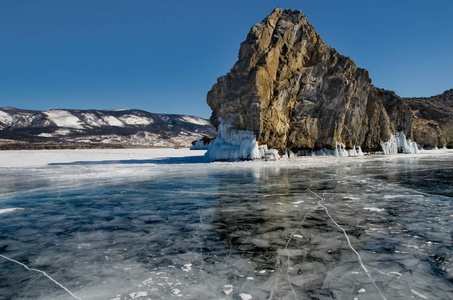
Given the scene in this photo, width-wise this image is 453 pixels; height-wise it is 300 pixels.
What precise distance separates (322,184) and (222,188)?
4.28m

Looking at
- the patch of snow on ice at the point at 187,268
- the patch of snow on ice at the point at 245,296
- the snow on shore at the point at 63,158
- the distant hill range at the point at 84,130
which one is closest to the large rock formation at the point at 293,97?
the snow on shore at the point at 63,158

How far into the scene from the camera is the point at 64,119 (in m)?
162

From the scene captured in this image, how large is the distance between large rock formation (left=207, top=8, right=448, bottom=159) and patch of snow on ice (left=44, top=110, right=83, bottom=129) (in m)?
143

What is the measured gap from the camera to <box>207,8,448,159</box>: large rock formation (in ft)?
91.1

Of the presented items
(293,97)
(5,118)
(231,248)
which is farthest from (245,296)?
(5,118)

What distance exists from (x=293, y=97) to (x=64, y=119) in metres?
165

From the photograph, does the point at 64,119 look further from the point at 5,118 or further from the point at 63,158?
the point at 63,158

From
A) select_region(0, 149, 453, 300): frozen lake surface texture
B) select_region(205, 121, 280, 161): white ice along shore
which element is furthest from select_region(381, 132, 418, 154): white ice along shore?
select_region(0, 149, 453, 300): frozen lake surface texture

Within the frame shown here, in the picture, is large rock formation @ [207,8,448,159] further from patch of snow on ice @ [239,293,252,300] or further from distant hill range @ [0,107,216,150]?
distant hill range @ [0,107,216,150]

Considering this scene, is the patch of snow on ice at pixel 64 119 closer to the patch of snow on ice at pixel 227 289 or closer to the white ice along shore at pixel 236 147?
the white ice along shore at pixel 236 147

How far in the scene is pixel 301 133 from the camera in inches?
1324

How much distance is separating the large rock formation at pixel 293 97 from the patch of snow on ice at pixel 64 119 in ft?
469

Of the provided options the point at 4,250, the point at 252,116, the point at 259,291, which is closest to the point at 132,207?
the point at 4,250

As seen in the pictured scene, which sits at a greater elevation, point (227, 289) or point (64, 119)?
point (64, 119)
